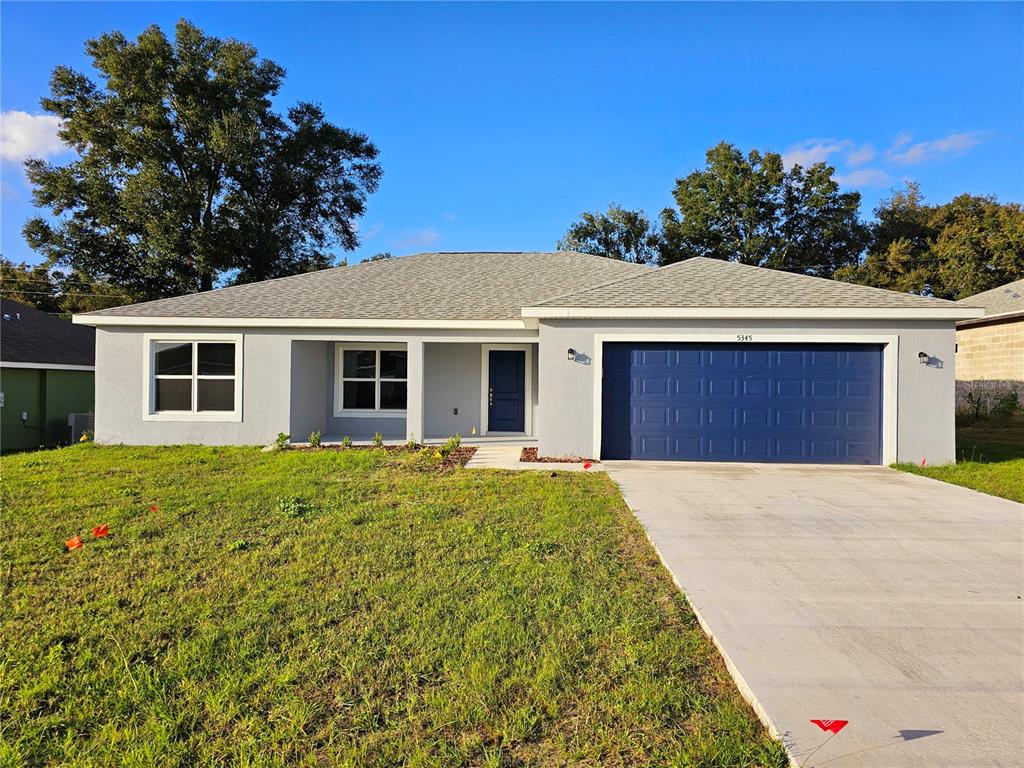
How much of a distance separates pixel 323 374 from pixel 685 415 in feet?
26.5

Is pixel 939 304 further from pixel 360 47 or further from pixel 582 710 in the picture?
pixel 360 47

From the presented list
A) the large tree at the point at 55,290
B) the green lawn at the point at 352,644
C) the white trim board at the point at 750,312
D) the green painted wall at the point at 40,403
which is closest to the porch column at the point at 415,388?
the white trim board at the point at 750,312

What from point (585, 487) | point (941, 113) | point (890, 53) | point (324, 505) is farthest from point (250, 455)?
point (941, 113)

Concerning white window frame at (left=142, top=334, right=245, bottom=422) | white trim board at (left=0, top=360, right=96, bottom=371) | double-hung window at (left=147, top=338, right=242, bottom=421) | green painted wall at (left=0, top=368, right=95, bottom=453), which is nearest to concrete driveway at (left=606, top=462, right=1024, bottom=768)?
white window frame at (left=142, top=334, right=245, bottom=422)

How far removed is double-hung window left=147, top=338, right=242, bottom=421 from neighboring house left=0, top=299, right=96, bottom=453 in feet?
19.0

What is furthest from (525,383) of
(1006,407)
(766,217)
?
(766,217)

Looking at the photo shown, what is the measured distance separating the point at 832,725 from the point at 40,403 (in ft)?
62.3

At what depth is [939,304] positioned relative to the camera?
9.31 meters

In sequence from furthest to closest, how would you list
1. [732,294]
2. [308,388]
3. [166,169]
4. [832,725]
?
[166,169] → [308,388] → [732,294] → [832,725]

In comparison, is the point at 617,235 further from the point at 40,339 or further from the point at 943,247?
the point at 40,339

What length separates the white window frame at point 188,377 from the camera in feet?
36.2

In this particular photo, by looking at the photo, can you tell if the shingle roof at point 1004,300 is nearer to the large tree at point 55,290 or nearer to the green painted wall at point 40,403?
the green painted wall at point 40,403

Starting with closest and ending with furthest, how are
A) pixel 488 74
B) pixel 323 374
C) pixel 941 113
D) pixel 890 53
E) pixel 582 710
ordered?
pixel 582 710 → pixel 890 53 → pixel 488 74 → pixel 323 374 → pixel 941 113

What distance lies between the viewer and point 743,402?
9.67m
